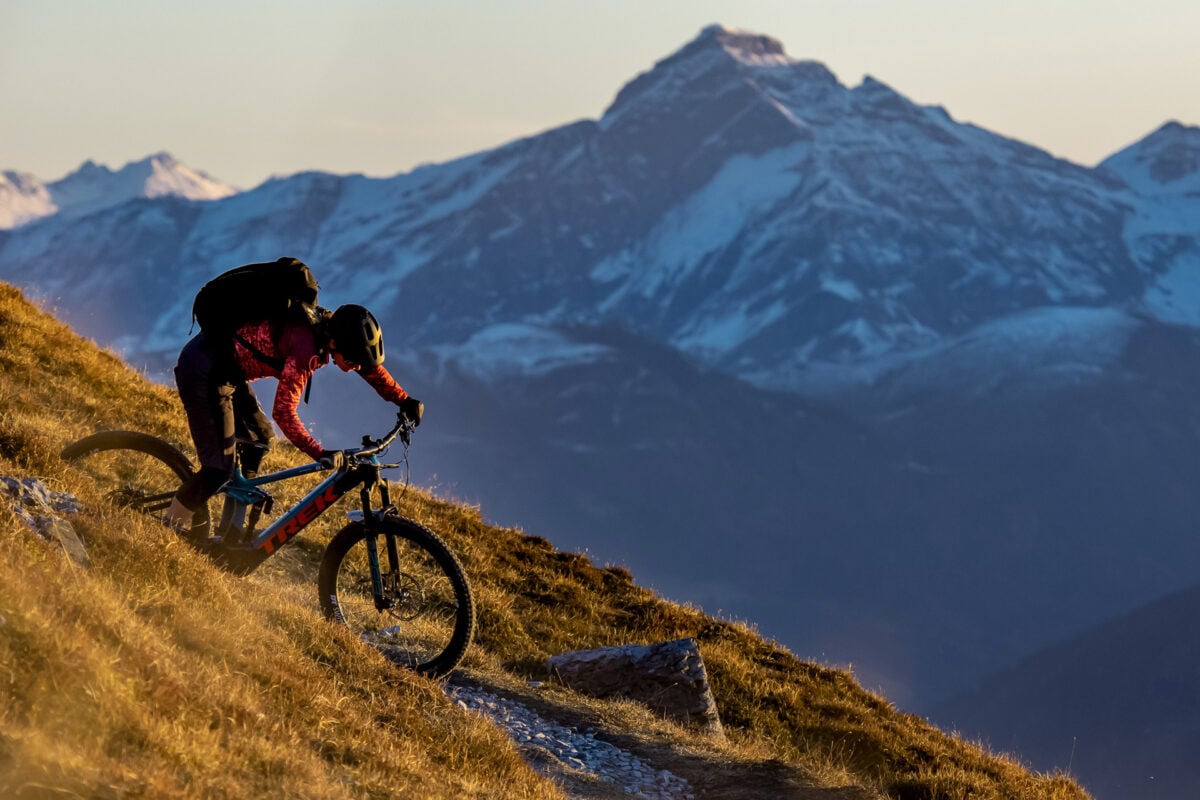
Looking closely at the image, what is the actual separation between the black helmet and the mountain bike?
0.67 meters

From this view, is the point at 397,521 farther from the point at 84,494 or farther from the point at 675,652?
the point at 675,652

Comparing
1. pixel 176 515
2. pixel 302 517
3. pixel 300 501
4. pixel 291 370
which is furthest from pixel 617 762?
pixel 291 370

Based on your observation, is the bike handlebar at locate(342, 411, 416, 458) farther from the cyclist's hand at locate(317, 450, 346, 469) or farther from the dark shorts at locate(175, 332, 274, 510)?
the dark shorts at locate(175, 332, 274, 510)

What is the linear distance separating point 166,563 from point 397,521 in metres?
1.93

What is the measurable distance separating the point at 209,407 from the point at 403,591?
2.28 m

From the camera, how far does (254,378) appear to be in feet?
36.3

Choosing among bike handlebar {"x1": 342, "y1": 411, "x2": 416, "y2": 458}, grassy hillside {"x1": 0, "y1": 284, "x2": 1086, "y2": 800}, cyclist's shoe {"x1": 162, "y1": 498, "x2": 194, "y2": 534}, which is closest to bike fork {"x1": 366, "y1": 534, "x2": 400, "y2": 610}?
grassy hillside {"x1": 0, "y1": 284, "x2": 1086, "y2": 800}

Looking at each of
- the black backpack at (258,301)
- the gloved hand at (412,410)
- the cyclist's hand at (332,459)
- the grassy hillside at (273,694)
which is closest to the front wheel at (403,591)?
the grassy hillside at (273,694)

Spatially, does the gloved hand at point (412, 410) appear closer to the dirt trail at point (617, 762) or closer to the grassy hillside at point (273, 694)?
the grassy hillside at point (273, 694)

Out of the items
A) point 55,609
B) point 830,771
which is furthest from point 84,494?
point 830,771

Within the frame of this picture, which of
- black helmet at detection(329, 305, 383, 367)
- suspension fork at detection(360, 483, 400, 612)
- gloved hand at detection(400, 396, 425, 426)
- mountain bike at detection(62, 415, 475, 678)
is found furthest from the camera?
suspension fork at detection(360, 483, 400, 612)

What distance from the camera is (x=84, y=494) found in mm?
10812

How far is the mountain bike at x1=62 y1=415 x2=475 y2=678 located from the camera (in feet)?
34.8

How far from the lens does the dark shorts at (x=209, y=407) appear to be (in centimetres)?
1069
